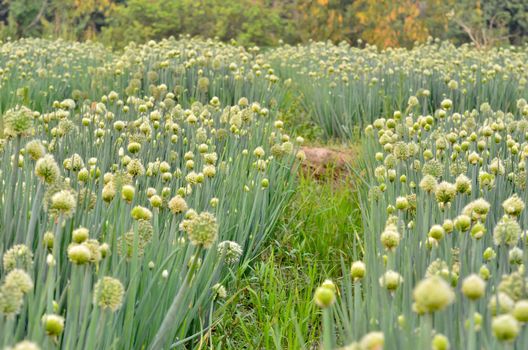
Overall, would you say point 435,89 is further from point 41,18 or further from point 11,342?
point 41,18

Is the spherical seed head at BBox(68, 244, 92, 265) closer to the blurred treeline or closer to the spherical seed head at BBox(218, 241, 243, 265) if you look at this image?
the spherical seed head at BBox(218, 241, 243, 265)

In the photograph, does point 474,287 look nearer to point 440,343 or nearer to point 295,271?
point 440,343

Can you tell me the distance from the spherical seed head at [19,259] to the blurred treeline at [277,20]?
1063 cm

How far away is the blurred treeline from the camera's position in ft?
40.8

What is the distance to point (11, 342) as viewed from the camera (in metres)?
1.36

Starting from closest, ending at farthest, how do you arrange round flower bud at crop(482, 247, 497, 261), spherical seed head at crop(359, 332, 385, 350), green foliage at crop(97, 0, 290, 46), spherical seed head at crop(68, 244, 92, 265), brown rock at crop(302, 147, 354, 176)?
spherical seed head at crop(359, 332, 385, 350), spherical seed head at crop(68, 244, 92, 265), round flower bud at crop(482, 247, 497, 261), brown rock at crop(302, 147, 354, 176), green foliage at crop(97, 0, 290, 46)

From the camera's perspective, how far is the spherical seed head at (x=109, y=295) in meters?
1.42

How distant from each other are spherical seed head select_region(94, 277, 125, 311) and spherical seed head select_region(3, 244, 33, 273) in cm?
22

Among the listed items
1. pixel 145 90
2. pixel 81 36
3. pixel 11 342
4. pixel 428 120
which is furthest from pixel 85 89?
pixel 81 36

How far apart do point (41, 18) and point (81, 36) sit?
0.90 metres

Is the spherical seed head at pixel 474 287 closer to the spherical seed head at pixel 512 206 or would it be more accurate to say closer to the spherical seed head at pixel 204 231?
the spherical seed head at pixel 204 231

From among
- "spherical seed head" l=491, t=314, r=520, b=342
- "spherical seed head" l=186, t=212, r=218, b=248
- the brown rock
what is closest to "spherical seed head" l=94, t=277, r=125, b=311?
"spherical seed head" l=186, t=212, r=218, b=248

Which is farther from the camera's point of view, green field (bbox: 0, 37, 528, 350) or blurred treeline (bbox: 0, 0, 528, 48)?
blurred treeline (bbox: 0, 0, 528, 48)

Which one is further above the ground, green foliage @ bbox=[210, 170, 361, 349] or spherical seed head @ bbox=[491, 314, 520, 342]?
spherical seed head @ bbox=[491, 314, 520, 342]
